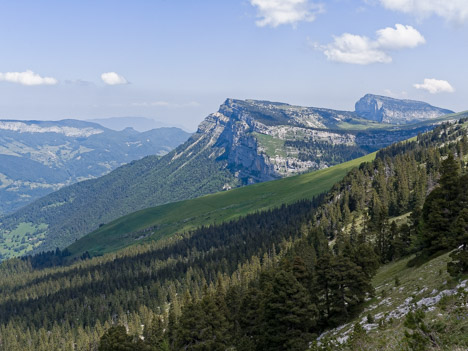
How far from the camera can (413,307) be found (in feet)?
121

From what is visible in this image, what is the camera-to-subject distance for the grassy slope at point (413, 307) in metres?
25.4

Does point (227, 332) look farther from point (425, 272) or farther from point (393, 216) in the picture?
point (393, 216)

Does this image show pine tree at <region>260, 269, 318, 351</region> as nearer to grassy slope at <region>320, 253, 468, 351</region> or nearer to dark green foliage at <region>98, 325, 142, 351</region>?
grassy slope at <region>320, 253, 468, 351</region>

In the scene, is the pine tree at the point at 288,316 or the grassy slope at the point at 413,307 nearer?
the grassy slope at the point at 413,307

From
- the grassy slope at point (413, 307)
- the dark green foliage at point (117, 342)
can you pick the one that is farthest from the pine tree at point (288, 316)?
the dark green foliage at point (117, 342)

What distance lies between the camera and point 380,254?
88.6 m

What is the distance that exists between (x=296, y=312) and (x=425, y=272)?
18160 millimetres

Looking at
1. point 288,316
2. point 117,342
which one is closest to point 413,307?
point 288,316

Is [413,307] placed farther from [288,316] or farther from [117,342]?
[117,342]

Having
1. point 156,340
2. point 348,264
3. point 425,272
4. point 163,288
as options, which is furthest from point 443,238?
point 163,288

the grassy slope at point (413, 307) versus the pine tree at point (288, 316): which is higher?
the grassy slope at point (413, 307)

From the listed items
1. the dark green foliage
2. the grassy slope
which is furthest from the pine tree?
the dark green foliage

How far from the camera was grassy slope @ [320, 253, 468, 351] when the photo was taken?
25409 millimetres

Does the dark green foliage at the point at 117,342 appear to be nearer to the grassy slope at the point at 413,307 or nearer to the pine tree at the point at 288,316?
the pine tree at the point at 288,316
